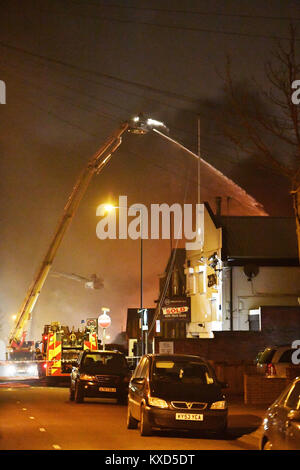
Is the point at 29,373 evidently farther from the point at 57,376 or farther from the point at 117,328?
the point at 117,328

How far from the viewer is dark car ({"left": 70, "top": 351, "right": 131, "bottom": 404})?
22531mm

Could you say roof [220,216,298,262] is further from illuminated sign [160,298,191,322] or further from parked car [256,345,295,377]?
parked car [256,345,295,377]

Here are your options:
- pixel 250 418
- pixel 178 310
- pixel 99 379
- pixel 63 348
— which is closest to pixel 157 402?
pixel 250 418

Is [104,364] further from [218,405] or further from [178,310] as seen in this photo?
[178,310]

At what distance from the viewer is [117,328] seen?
61.3 m

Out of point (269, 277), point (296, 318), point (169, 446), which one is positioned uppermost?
point (269, 277)

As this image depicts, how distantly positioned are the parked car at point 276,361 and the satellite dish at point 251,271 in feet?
42.3

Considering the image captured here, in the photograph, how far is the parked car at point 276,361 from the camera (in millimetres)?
22461

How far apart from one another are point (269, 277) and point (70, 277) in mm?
24651

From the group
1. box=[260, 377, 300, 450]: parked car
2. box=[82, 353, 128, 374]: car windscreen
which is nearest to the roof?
box=[82, 353, 128, 374]: car windscreen

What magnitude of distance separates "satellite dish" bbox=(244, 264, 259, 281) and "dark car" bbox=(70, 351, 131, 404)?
48.0 ft

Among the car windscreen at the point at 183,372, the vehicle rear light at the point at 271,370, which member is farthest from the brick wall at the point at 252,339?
the car windscreen at the point at 183,372

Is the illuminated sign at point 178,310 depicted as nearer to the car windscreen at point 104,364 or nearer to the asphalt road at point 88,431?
the car windscreen at point 104,364

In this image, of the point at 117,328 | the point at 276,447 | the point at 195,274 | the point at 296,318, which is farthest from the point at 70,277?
the point at 276,447
